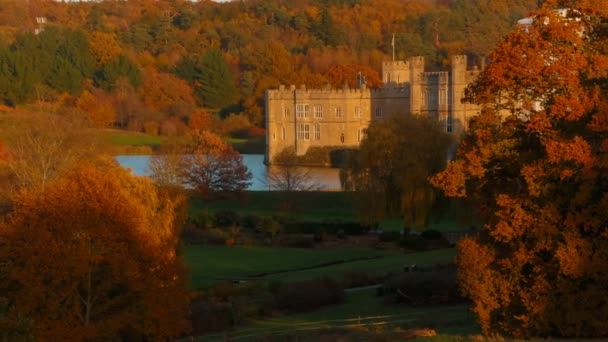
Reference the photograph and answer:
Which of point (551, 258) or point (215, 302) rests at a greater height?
point (551, 258)

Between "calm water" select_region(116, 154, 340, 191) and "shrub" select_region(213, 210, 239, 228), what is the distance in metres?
7.05

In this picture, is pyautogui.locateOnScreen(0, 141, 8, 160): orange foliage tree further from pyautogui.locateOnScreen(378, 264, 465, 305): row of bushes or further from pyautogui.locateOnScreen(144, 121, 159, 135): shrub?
pyautogui.locateOnScreen(378, 264, 465, 305): row of bushes

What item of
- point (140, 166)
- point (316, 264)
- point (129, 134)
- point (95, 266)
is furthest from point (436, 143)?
point (129, 134)

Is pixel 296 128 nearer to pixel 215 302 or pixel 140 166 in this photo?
pixel 140 166

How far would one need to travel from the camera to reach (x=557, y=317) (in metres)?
13.0

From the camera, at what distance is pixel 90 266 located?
57.7 feet

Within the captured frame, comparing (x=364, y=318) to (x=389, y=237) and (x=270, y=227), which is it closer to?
(x=389, y=237)

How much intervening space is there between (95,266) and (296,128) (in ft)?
129

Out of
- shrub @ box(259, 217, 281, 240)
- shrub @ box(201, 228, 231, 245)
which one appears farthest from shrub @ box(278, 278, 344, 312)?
shrub @ box(259, 217, 281, 240)

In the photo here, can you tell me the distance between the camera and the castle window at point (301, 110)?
56.6 meters

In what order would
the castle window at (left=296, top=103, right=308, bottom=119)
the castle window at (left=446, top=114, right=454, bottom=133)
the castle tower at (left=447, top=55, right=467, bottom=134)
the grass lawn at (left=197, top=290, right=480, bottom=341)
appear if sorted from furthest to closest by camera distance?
the castle window at (left=296, top=103, right=308, bottom=119) < the castle window at (left=446, top=114, right=454, bottom=133) < the castle tower at (left=447, top=55, right=467, bottom=134) < the grass lawn at (left=197, top=290, right=480, bottom=341)

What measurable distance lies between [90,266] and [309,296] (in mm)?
4839

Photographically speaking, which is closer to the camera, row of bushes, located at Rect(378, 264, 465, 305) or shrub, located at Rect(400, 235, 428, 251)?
row of bushes, located at Rect(378, 264, 465, 305)

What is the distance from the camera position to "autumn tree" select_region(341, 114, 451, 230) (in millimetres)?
30859
